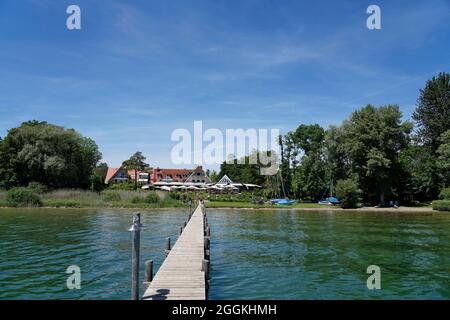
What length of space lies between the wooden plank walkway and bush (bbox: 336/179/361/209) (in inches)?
1793

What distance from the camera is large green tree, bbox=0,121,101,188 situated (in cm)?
6600

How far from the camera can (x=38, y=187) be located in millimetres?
63281

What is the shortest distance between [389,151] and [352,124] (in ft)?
24.8

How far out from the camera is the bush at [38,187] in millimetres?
62588

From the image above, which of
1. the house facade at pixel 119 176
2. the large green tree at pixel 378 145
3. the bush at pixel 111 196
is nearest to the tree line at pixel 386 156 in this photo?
the large green tree at pixel 378 145

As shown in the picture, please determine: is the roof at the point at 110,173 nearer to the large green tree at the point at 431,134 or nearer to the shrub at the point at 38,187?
the shrub at the point at 38,187

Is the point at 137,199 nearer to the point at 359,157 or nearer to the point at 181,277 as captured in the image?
the point at 359,157

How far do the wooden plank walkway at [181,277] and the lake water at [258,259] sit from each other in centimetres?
125

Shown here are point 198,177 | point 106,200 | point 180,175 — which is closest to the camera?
point 106,200

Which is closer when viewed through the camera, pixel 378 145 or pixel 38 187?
pixel 38 187

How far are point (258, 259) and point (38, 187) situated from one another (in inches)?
2037

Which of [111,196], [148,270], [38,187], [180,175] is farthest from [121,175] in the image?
[148,270]

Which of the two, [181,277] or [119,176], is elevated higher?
[119,176]

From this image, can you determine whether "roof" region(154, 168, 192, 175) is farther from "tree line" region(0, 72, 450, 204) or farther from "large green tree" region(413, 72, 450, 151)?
"large green tree" region(413, 72, 450, 151)
